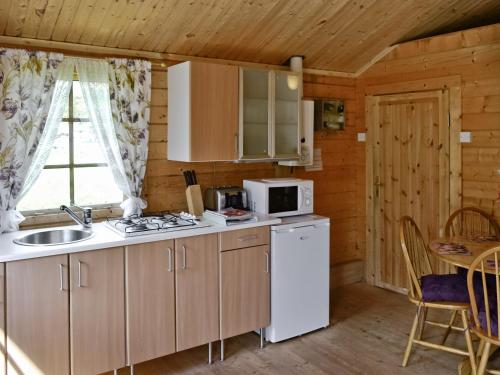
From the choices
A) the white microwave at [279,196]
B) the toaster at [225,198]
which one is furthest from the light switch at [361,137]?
the toaster at [225,198]

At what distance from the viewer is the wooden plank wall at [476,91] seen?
3727 millimetres

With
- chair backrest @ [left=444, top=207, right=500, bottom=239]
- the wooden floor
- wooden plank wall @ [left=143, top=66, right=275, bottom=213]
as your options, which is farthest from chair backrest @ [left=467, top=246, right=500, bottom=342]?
wooden plank wall @ [left=143, top=66, right=275, bottom=213]

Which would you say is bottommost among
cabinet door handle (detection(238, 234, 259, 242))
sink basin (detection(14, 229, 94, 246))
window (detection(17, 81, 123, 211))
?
cabinet door handle (detection(238, 234, 259, 242))

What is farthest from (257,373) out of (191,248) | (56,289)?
(56,289)

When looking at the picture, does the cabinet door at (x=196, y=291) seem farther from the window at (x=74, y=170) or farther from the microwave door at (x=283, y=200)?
the window at (x=74, y=170)

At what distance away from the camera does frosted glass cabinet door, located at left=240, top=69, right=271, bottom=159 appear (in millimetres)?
3521

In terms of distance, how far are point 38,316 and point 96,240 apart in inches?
19.1

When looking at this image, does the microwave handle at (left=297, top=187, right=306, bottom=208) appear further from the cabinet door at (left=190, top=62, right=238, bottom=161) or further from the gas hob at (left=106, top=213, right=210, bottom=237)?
the gas hob at (left=106, top=213, right=210, bottom=237)

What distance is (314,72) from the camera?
4426mm

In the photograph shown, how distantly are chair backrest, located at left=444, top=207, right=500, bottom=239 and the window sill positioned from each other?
Result: 2464mm

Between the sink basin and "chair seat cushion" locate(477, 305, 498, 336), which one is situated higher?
the sink basin

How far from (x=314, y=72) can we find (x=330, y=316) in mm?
2105

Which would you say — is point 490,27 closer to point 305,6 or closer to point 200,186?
point 305,6

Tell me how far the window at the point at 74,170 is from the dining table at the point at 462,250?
7.14 ft
